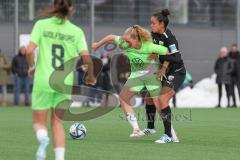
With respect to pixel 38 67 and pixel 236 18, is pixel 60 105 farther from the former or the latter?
pixel 236 18

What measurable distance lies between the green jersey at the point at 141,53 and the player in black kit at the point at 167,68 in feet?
0.78

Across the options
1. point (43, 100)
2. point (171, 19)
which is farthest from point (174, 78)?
point (171, 19)

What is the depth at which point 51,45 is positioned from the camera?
9.62 metres

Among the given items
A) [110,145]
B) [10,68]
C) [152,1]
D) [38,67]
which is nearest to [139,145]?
[110,145]

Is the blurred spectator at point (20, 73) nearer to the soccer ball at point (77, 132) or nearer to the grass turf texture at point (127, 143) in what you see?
the grass turf texture at point (127, 143)

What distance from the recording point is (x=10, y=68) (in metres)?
28.8

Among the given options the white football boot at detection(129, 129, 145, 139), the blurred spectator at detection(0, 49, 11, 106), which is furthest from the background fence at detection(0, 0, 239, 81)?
the white football boot at detection(129, 129, 145, 139)

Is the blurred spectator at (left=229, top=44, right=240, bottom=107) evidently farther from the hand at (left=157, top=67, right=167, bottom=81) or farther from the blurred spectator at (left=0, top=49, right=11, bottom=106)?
the hand at (left=157, top=67, right=167, bottom=81)

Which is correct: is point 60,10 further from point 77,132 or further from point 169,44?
point 77,132

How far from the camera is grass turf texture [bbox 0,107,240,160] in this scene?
11891mm

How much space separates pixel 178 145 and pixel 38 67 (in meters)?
4.65

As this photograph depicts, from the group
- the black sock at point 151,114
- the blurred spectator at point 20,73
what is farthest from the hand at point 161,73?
the blurred spectator at point 20,73

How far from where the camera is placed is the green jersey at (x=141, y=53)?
46.3 feet

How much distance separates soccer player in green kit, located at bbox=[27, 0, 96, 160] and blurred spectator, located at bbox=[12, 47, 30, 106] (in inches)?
739
